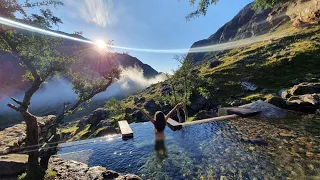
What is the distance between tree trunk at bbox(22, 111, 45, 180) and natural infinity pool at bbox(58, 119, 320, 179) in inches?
164

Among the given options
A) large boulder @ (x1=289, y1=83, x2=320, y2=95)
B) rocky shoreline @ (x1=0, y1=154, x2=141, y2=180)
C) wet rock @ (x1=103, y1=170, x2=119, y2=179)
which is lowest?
wet rock @ (x1=103, y1=170, x2=119, y2=179)

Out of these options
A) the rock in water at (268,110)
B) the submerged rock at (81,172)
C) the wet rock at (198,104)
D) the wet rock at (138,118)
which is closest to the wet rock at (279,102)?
the rock in water at (268,110)

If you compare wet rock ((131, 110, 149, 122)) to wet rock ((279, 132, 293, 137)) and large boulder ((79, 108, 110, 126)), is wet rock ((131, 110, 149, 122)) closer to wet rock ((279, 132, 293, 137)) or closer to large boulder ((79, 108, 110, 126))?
large boulder ((79, 108, 110, 126))

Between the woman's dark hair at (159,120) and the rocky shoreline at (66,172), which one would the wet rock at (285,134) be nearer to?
the woman's dark hair at (159,120)

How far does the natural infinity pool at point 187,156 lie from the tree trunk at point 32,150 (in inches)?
164

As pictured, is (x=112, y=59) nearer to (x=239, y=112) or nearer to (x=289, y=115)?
(x=239, y=112)

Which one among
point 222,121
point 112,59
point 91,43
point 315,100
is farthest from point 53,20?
point 315,100

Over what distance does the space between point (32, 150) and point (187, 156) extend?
8.93 meters

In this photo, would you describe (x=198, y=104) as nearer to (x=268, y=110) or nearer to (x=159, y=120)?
(x=268, y=110)

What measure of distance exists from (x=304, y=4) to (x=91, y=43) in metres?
15.5

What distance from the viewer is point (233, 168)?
1043cm

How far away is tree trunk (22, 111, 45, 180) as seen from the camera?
9602mm

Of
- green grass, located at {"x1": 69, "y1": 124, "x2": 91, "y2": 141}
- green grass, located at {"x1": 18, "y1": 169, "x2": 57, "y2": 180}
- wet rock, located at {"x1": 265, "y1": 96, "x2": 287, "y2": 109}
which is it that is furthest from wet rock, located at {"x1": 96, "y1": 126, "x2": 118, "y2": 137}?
green grass, located at {"x1": 69, "y1": 124, "x2": 91, "y2": 141}

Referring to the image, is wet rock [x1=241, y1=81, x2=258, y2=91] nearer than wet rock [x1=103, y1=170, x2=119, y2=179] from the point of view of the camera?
No
